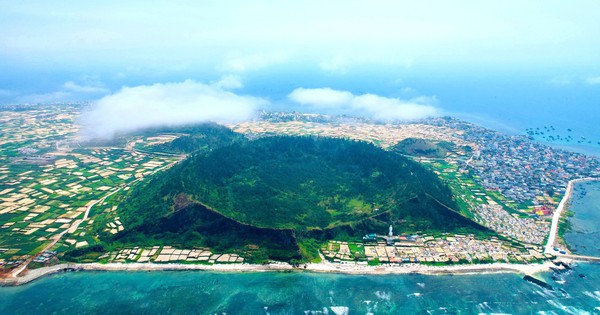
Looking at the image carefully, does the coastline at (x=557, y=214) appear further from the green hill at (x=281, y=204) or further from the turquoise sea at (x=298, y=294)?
the green hill at (x=281, y=204)

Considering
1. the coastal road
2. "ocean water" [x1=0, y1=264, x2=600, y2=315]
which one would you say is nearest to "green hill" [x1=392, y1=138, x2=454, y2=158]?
"ocean water" [x1=0, y1=264, x2=600, y2=315]

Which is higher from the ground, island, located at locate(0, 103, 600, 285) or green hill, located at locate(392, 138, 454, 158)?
green hill, located at locate(392, 138, 454, 158)

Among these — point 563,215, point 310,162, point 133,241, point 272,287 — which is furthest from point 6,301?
point 563,215

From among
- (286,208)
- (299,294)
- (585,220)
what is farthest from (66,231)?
(585,220)

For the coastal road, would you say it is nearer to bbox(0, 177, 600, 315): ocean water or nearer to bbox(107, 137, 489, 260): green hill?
bbox(0, 177, 600, 315): ocean water

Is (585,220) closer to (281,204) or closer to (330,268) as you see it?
(330,268)

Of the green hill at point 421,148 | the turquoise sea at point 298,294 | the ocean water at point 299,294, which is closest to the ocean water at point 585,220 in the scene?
the turquoise sea at point 298,294
